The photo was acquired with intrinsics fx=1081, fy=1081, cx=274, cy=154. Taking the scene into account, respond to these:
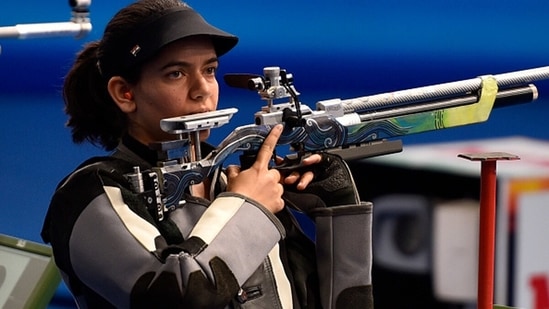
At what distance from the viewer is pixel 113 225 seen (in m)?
1.13

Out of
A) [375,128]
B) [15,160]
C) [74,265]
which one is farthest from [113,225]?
[15,160]

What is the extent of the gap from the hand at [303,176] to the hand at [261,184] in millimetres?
80

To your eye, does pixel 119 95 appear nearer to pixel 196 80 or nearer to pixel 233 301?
pixel 196 80

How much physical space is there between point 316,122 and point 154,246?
335mm

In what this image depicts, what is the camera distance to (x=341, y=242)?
1.29 meters

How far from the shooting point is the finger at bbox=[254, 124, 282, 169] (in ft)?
4.01

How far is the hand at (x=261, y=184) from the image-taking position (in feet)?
3.89

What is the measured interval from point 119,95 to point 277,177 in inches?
8.0

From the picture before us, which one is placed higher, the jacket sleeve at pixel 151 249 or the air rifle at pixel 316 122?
the air rifle at pixel 316 122

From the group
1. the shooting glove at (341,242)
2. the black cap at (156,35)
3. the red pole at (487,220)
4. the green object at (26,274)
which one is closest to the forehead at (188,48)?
the black cap at (156,35)

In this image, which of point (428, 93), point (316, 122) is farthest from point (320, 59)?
point (316, 122)

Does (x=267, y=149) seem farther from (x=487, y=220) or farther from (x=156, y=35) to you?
(x=487, y=220)

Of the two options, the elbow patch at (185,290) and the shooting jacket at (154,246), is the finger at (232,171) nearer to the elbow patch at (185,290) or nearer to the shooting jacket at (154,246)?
the shooting jacket at (154,246)

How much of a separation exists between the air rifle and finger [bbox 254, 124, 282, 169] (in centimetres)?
1
